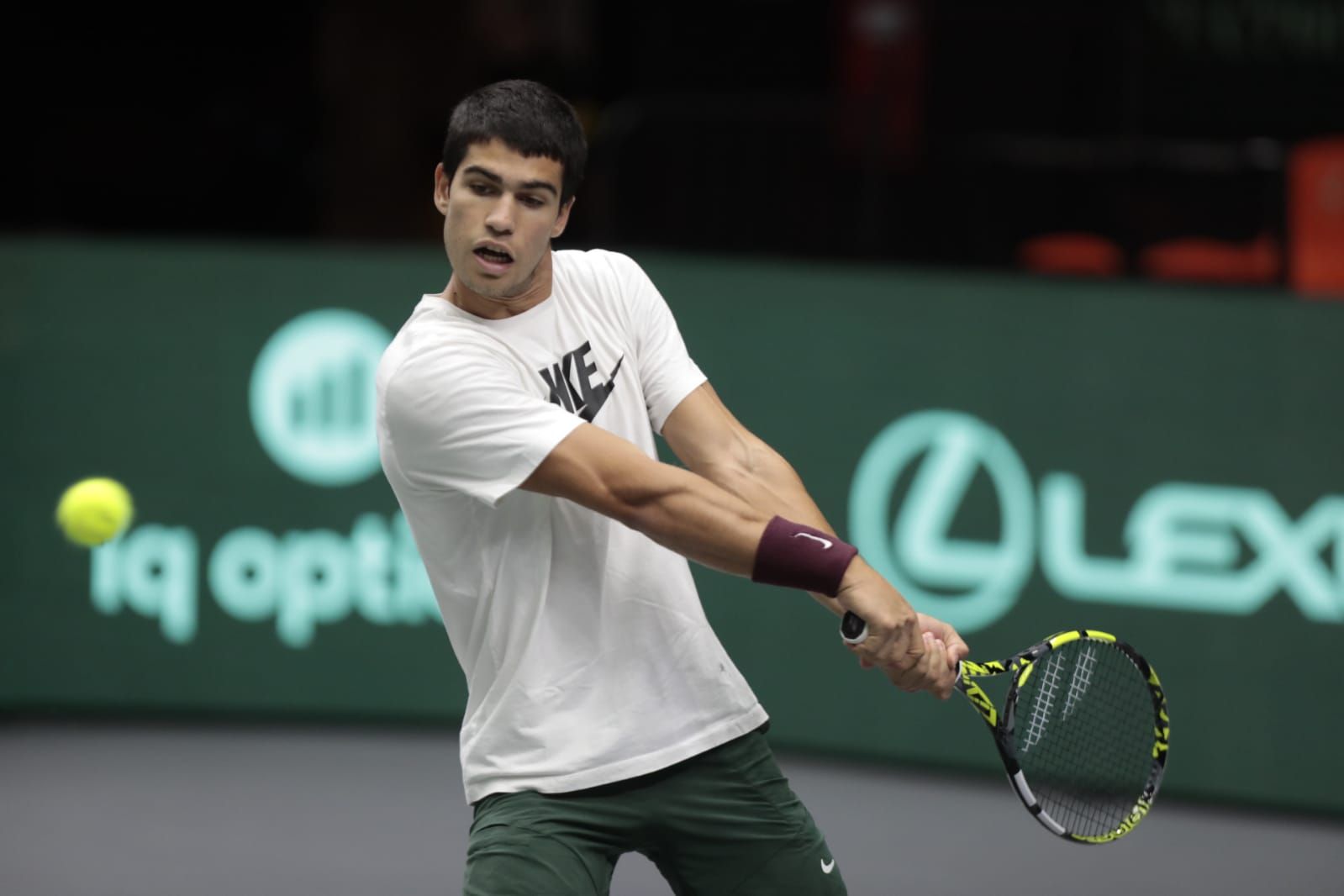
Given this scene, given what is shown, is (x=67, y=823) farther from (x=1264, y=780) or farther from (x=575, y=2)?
(x=575, y=2)

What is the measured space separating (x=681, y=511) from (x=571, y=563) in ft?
0.91

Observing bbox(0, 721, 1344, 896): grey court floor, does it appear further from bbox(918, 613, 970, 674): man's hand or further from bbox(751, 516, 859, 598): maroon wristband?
bbox(751, 516, 859, 598): maroon wristband

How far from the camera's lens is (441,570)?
3164 mm

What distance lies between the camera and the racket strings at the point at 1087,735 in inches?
153

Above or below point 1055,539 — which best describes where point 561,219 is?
above

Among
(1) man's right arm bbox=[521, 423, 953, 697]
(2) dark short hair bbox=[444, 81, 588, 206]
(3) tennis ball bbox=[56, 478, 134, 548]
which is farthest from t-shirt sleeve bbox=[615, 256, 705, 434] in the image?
(3) tennis ball bbox=[56, 478, 134, 548]

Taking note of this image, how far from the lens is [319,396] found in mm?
6930

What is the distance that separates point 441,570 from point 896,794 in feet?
12.0

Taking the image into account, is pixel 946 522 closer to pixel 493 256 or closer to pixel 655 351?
pixel 655 351

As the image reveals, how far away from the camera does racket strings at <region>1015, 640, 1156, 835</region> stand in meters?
3.90

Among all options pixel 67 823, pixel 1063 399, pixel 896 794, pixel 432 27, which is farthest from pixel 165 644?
pixel 432 27

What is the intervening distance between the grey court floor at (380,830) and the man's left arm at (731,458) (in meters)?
2.41

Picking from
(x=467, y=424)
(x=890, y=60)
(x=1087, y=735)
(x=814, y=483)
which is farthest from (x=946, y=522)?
(x=890, y=60)

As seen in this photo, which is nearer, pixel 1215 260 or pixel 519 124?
pixel 519 124
